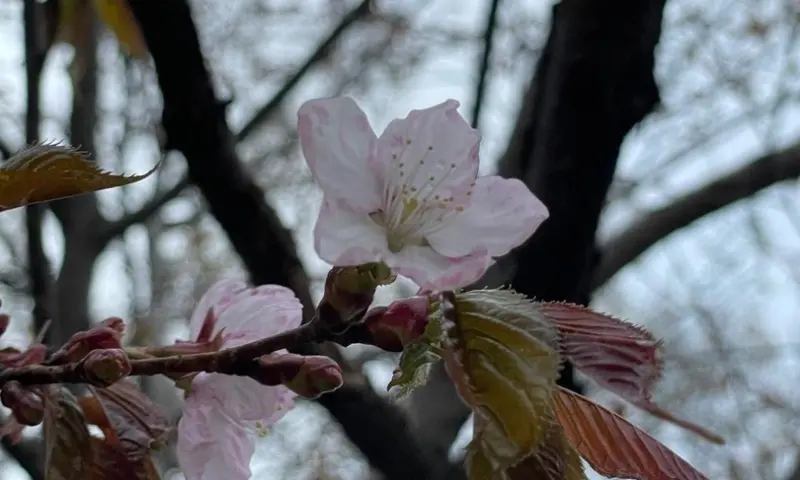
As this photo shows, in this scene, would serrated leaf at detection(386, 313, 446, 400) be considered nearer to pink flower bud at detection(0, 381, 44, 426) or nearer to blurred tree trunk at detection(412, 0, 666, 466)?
pink flower bud at detection(0, 381, 44, 426)

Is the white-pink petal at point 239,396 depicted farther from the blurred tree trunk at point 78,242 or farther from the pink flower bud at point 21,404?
the blurred tree trunk at point 78,242

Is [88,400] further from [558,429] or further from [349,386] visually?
[349,386]

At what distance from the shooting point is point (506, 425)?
0.80 ft

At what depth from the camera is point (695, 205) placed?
1.16m

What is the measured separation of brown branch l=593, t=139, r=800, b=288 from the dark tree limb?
0.37m

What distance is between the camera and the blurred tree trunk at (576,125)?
0.78 meters

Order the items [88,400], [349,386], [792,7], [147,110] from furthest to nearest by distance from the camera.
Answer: [147,110] < [792,7] < [349,386] < [88,400]

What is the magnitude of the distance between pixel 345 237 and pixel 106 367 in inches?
4.2

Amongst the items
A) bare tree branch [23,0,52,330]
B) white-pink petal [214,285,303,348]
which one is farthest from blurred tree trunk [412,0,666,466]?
bare tree branch [23,0,52,330]

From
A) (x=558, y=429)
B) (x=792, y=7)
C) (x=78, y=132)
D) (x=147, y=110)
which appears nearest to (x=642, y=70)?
(x=558, y=429)

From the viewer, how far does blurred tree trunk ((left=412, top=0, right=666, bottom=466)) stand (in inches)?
30.5

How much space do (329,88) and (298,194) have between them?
0.57m

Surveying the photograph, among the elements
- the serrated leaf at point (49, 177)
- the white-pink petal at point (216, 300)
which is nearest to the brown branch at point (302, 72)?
the white-pink petal at point (216, 300)

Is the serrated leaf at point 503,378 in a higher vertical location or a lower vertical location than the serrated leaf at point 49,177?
lower
